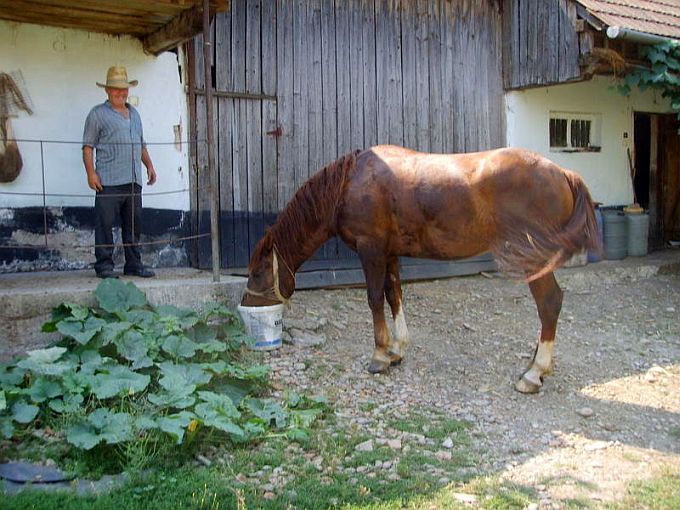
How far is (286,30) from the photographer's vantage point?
788 centimetres

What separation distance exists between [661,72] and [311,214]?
5132mm

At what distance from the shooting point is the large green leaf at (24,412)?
4.16 metres

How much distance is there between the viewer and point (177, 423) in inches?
156

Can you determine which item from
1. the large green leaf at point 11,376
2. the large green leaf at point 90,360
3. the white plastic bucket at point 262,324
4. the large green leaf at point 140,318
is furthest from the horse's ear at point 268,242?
the large green leaf at point 11,376

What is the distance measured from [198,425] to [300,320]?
2765 mm

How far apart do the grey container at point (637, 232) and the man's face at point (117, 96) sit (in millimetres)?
7223

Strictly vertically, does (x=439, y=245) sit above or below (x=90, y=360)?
above

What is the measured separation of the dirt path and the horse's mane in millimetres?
873

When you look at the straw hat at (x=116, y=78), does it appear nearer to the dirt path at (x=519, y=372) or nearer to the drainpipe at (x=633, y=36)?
the dirt path at (x=519, y=372)

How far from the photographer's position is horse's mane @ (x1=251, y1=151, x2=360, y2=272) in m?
5.75

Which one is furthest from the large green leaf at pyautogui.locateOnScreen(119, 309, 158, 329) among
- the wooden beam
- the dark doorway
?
the dark doorway

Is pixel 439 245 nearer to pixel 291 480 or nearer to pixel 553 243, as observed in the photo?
pixel 553 243

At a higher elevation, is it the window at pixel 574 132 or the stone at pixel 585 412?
the window at pixel 574 132

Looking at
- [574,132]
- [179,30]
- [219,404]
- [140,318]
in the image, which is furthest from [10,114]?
[574,132]
